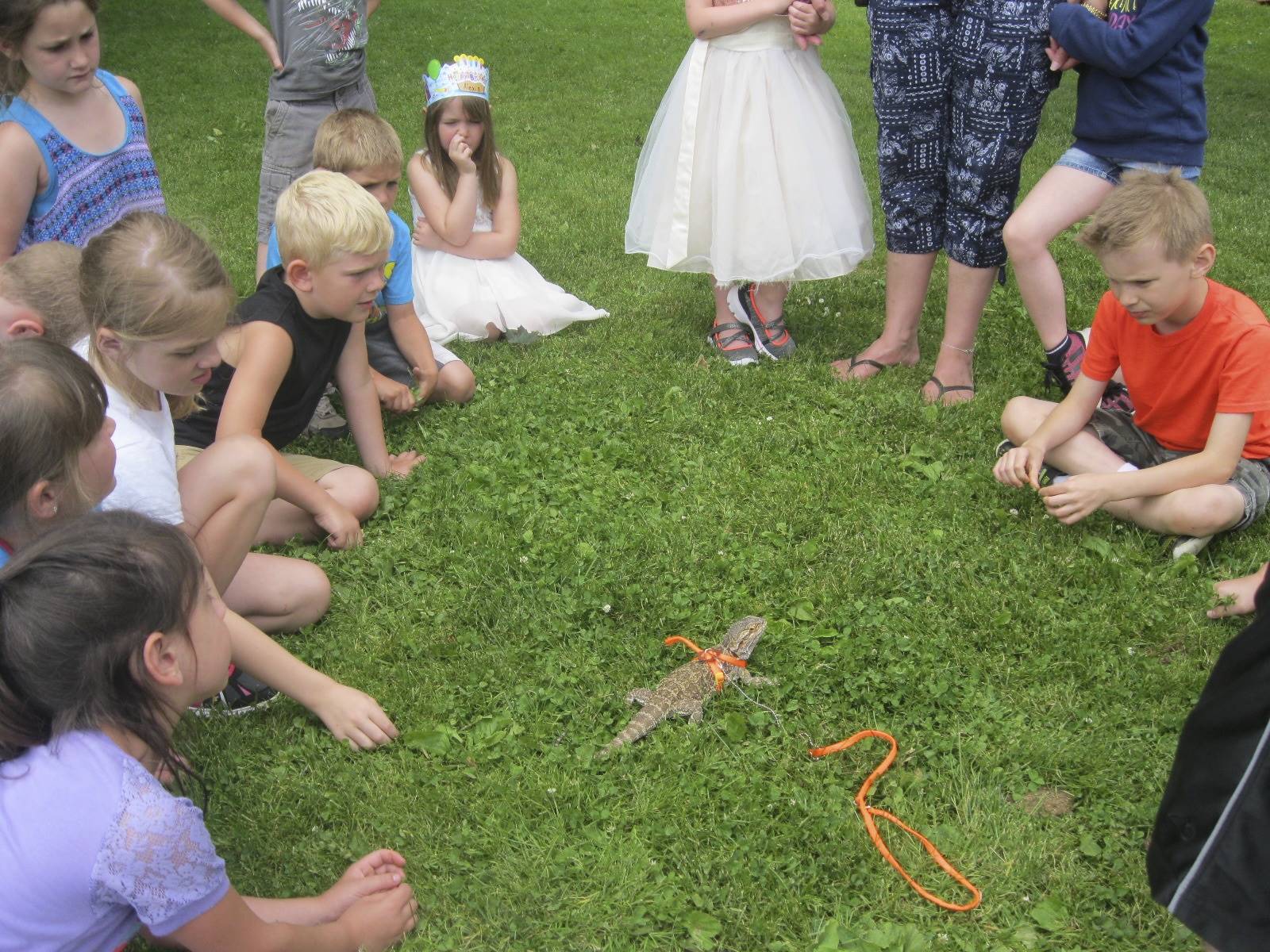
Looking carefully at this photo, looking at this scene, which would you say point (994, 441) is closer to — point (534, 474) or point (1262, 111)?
point (534, 474)

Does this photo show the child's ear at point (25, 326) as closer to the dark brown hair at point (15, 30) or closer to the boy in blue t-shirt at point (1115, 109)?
the dark brown hair at point (15, 30)

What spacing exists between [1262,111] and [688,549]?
960 centimetres

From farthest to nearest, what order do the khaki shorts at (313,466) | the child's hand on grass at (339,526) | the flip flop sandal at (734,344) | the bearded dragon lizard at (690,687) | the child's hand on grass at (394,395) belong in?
the flip flop sandal at (734,344), the child's hand on grass at (394,395), the khaki shorts at (313,466), the child's hand on grass at (339,526), the bearded dragon lizard at (690,687)

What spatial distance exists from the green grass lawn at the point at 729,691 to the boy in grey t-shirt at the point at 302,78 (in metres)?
1.42

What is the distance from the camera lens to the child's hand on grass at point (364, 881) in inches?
94.3

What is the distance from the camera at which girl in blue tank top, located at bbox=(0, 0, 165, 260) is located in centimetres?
348

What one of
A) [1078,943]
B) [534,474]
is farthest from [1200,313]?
[534,474]

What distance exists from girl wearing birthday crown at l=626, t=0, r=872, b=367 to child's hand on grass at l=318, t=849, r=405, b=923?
299 cm

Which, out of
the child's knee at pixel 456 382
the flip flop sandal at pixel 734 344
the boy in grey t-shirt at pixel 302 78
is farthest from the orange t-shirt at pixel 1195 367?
the boy in grey t-shirt at pixel 302 78

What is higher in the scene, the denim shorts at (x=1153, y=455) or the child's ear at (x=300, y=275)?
the child's ear at (x=300, y=275)

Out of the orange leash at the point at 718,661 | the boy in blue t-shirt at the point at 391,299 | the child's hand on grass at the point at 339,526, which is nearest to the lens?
the orange leash at the point at 718,661

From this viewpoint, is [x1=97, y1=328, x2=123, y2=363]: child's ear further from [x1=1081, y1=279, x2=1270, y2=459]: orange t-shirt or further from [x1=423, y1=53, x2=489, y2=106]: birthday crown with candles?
[x1=1081, y1=279, x2=1270, y2=459]: orange t-shirt

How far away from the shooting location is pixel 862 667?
3086 mm

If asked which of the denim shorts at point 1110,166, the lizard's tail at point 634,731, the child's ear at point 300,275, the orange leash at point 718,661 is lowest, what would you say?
the lizard's tail at point 634,731
